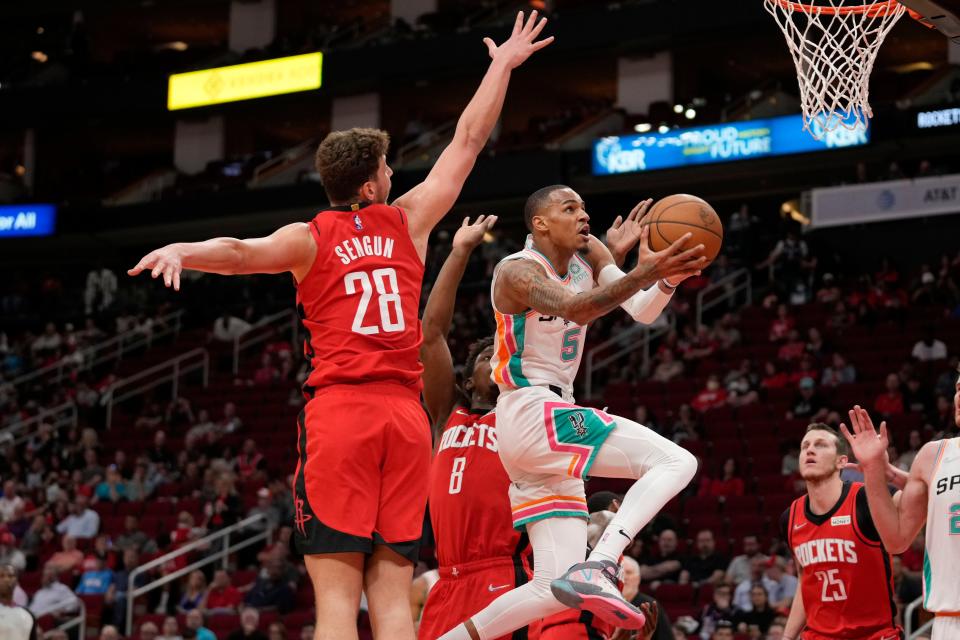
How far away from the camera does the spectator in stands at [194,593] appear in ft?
53.7

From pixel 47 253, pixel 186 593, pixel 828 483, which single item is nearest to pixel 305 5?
pixel 47 253

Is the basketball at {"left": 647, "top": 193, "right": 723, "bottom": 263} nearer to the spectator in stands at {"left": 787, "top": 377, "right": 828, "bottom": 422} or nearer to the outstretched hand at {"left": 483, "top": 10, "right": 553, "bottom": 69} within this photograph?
the outstretched hand at {"left": 483, "top": 10, "right": 553, "bottom": 69}

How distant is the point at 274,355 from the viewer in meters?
25.3

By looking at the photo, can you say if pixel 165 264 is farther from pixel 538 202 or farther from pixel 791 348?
pixel 791 348

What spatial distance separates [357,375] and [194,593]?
39.8ft

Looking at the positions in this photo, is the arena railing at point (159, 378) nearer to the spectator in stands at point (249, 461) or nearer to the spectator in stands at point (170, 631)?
the spectator in stands at point (249, 461)

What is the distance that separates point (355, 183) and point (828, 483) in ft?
12.6

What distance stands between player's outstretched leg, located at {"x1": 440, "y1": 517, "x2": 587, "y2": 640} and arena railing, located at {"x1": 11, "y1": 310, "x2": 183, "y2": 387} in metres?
21.7

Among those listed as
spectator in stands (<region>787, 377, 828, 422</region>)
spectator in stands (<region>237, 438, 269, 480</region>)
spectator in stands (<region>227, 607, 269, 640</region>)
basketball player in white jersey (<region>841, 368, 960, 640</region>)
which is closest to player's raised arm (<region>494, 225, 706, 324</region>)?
basketball player in white jersey (<region>841, 368, 960, 640</region>)

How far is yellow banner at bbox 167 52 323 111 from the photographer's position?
3027 cm

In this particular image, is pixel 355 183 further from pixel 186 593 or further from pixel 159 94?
pixel 159 94

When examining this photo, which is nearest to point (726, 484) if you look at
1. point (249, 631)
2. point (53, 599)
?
point (249, 631)

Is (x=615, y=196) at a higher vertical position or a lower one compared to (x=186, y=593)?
higher

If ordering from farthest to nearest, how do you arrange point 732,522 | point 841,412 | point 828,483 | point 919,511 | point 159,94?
point 159,94 → point 841,412 → point 732,522 → point 828,483 → point 919,511
